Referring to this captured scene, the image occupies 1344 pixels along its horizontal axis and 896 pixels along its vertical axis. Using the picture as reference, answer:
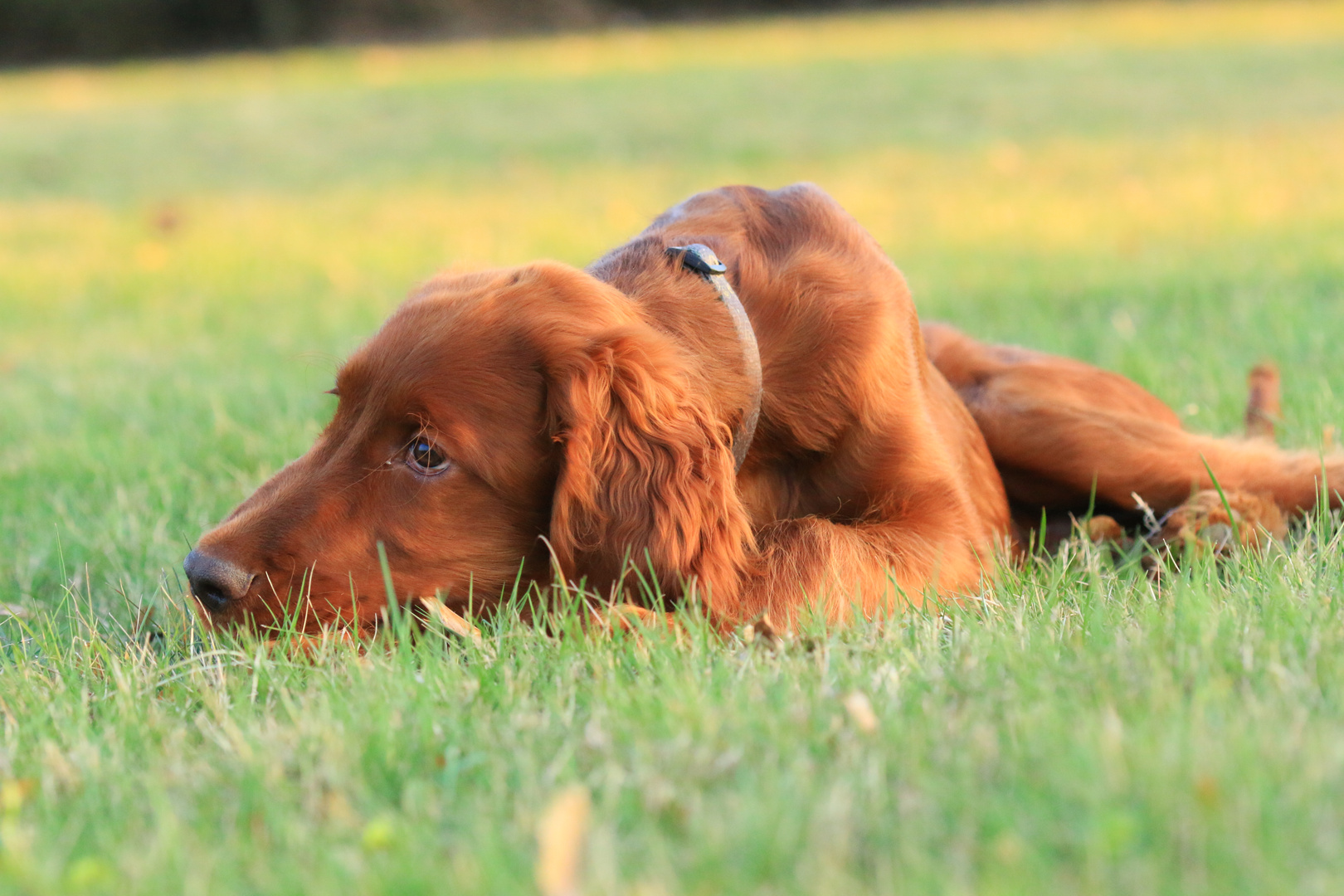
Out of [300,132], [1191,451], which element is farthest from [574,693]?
[300,132]

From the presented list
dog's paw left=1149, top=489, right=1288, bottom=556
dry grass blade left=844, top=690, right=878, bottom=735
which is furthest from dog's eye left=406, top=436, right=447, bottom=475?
dog's paw left=1149, top=489, right=1288, bottom=556

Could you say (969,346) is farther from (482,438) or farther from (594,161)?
(594,161)

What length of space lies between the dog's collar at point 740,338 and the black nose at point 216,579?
A: 98 cm

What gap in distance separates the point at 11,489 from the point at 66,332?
3.25 m

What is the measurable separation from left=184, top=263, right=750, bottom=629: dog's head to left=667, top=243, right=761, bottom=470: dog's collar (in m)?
0.12

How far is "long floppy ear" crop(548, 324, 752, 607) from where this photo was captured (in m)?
2.53

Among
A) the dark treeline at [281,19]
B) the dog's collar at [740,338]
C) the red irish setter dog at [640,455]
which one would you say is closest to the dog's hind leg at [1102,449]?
the red irish setter dog at [640,455]

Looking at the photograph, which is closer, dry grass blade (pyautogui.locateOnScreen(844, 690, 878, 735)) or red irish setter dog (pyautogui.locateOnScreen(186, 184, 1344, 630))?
dry grass blade (pyautogui.locateOnScreen(844, 690, 878, 735))

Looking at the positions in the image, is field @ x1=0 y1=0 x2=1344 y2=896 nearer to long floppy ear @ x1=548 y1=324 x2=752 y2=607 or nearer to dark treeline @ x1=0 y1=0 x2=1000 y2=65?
long floppy ear @ x1=548 y1=324 x2=752 y2=607

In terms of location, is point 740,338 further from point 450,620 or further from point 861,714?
point 861,714

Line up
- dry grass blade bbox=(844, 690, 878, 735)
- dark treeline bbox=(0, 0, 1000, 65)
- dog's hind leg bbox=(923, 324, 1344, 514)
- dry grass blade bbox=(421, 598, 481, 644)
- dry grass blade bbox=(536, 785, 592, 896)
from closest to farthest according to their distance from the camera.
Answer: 1. dry grass blade bbox=(536, 785, 592, 896)
2. dry grass blade bbox=(844, 690, 878, 735)
3. dry grass blade bbox=(421, 598, 481, 644)
4. dog's hind leg bbox=(923, 324, 1344, 514)
5. dark treeline bbox=(0, 0, 1000, 65)

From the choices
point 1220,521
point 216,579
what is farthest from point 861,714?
point 1220,521

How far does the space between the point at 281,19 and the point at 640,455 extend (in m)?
32.4

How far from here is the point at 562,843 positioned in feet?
5.01
